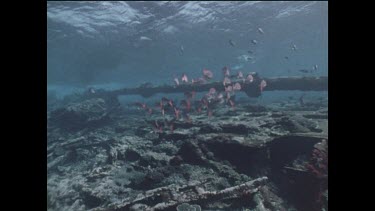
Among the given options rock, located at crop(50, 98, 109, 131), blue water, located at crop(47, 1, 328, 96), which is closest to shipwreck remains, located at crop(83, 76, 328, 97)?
blue water, located at crop(47, 1, 328, 96)

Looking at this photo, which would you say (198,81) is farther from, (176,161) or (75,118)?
(176,161)

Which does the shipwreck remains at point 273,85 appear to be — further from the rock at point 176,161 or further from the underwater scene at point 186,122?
the rock at point 176,161

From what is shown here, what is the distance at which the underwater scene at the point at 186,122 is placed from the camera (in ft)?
23.3

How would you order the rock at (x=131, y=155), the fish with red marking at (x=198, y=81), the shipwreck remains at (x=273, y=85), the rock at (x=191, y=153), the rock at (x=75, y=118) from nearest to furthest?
the rock at (x=191, y=153) → the rock at (x=131, y=155) → the rock at (x=75, y=118) → the shipwreck remains at (x=273, y=85) → the fish with red marking at (x=198, y=81)

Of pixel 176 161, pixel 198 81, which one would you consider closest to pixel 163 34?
pixel 198 81

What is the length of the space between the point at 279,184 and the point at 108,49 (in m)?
31.0

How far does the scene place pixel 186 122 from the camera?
1274cm

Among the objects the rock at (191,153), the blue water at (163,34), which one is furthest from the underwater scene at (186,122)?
the blue water at (163,34)

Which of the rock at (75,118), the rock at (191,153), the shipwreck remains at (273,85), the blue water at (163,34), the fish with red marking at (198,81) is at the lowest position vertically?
the rock at (191,153)

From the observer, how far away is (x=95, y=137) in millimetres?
14289

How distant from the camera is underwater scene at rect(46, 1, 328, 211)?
23.3 feet

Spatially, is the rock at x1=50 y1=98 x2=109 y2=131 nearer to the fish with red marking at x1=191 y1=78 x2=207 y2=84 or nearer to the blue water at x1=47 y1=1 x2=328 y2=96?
the fish with red marking at x1=191 y1=78 x2=207 y2=84
